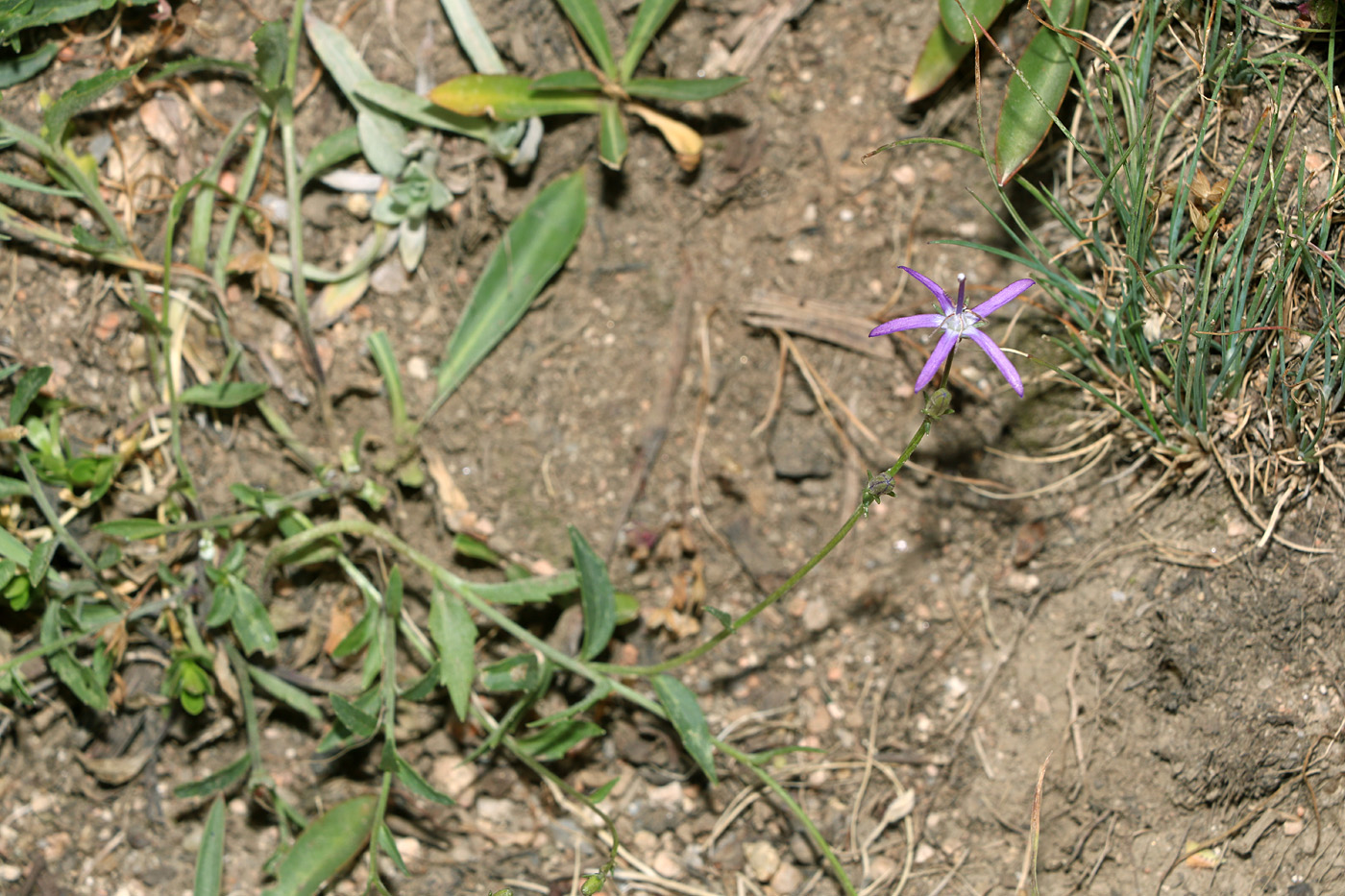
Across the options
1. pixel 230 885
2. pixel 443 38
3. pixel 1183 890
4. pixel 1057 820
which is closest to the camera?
pixel 1183 890

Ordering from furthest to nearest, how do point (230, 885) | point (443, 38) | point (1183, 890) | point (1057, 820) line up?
point (443, 38) < point (230, 885) < point (1057, 820) < point (1183, 890)

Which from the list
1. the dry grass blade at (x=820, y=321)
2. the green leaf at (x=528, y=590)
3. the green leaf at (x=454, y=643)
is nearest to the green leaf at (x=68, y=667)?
the green leaf at (x=454, y=643)

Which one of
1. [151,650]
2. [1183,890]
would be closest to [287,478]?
[151,650]

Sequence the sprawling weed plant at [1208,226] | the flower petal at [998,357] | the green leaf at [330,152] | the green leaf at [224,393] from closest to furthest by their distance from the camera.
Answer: the flower petal at [998,357] < the sprawling weed plant at [1208,226] < the green leaf at [224,393] < the green leaf at [330,152]

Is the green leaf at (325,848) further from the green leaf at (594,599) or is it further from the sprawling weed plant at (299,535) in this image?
the green leaf at (594,599)

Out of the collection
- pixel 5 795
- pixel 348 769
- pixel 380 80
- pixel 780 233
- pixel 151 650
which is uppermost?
pixel 380 80

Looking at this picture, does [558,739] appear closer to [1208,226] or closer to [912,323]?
[912,323]

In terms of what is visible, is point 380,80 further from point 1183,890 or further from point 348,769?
point 1183,890

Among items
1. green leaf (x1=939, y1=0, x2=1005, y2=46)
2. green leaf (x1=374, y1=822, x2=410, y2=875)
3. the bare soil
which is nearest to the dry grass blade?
the bare soil
